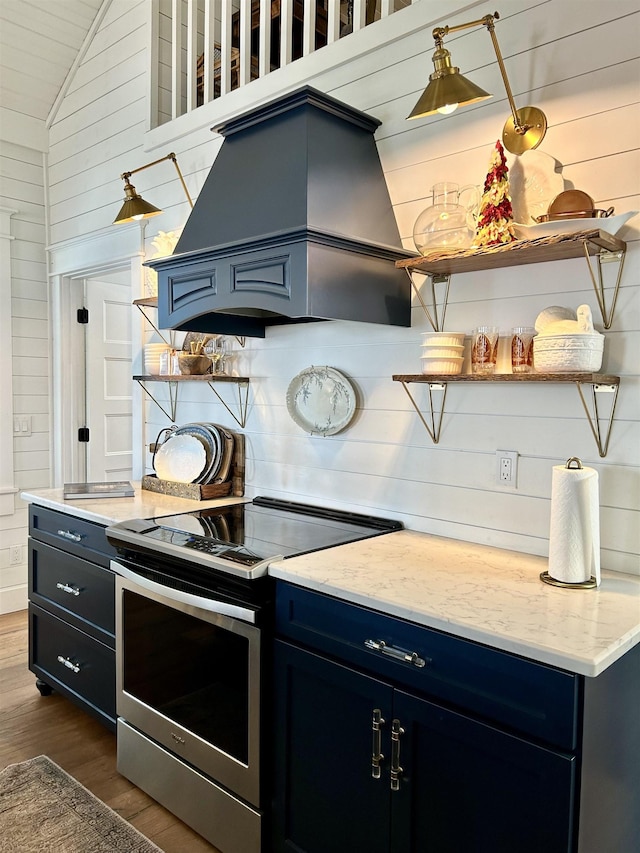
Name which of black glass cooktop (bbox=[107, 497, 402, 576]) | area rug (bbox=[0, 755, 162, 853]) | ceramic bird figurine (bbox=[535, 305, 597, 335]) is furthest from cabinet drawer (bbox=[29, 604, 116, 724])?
ceramic bird figurine (bbox=[535, 305, 597, 335])

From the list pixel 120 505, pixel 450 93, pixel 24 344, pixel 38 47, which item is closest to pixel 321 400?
pixel 120 505

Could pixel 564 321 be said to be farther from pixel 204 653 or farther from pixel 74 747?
pixel 74 747

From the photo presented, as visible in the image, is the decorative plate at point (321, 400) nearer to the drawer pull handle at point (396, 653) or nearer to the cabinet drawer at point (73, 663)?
the drawer pull handle at point (396, 653)

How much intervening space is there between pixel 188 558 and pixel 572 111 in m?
1.73

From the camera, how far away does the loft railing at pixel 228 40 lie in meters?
2.65

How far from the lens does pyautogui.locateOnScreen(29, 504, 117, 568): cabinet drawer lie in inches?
99.3

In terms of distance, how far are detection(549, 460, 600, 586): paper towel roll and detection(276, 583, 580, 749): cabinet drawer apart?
16.2 inches

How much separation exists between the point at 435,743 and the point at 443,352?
3.62ft

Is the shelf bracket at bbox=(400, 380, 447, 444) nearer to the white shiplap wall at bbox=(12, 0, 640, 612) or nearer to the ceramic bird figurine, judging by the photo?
the white shiplap wall at bbox=(12, 0, 640, 612)

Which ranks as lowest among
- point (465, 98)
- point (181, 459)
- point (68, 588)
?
point (68, 588)

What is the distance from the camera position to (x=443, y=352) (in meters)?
2.01

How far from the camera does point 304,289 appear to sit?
6.44 feet

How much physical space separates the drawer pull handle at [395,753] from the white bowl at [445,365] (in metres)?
1.02

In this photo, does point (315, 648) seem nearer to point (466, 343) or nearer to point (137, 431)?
point (466, 343)
